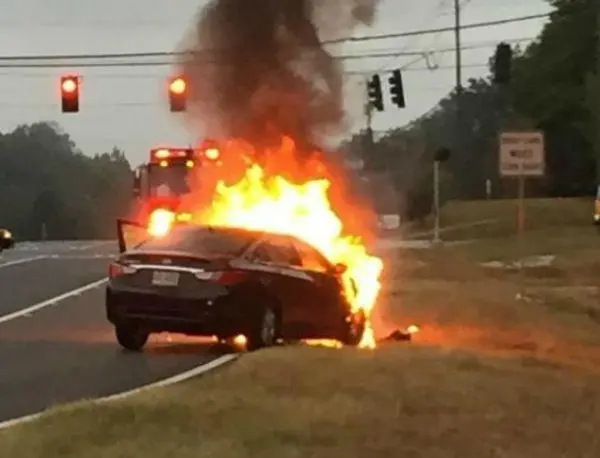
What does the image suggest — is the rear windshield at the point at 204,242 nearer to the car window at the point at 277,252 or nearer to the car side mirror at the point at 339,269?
the car window at the point at 277,252

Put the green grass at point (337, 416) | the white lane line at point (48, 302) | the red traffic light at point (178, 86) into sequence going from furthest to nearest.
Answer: the red traffic light at point (178, 86)
the white lane line at point (48, 302)
the green grass at point (337, 416)

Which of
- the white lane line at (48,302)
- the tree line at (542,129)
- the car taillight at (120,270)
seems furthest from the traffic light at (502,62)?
the car taillight at (120,270)

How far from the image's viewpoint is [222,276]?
54.0ft

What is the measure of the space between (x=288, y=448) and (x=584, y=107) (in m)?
66.5

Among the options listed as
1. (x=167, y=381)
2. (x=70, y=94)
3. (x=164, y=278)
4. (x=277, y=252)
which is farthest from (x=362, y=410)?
(x=70, y=94)

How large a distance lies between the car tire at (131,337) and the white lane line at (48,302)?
4464mm

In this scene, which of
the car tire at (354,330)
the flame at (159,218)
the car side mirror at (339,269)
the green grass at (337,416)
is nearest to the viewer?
the green grass at (337,416)

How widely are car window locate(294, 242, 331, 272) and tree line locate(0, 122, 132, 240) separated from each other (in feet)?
263

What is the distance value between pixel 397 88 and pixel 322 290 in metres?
29.7

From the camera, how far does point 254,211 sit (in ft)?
81.6

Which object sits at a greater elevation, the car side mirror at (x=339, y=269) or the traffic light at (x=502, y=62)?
the traffic light at (x=502, y=62)

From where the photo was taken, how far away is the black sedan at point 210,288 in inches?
646

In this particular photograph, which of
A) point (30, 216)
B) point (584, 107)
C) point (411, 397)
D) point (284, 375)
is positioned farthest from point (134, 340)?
point (30, 216)

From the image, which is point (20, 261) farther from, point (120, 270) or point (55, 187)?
point (55, 187)
